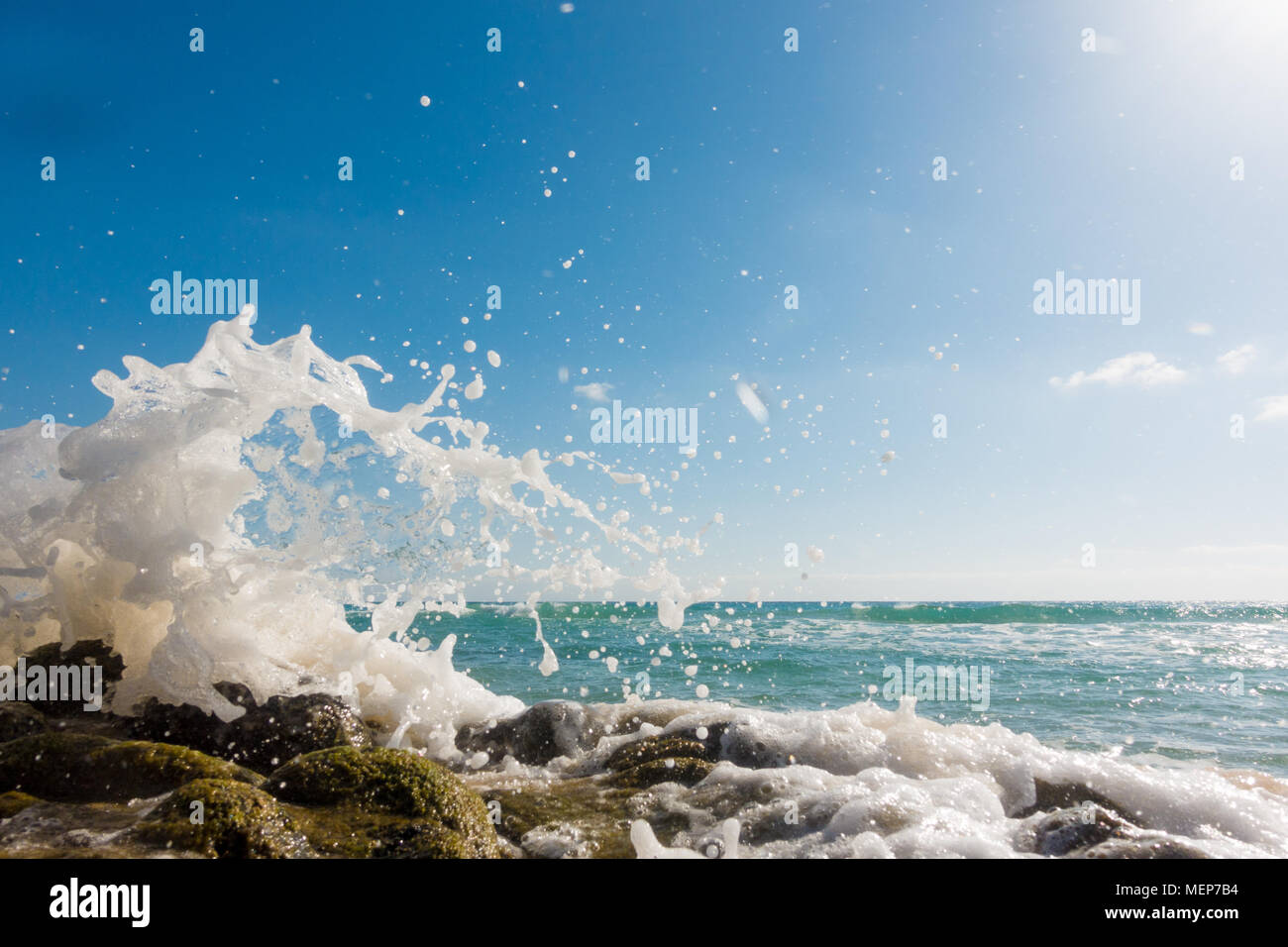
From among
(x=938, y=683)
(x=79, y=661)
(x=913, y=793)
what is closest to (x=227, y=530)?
(x=79, y=661)

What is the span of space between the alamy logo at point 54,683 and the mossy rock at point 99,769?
191cm

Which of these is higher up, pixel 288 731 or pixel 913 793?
pixel 288 731

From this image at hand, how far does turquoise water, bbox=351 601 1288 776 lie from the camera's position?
9.68m

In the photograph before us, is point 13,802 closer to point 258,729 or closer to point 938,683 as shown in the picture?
point 258,729

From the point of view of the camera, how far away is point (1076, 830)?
4.80m

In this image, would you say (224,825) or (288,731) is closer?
(224,825)

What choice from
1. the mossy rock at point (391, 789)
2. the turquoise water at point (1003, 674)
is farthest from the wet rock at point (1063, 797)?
the mossy rock at point (391, 789)

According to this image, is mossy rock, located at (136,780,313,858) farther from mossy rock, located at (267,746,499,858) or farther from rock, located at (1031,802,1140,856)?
rock, located at (1031,802,1140,856)

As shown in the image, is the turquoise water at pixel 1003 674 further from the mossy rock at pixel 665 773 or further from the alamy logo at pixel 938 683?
the mossy rock at pixel 665 773

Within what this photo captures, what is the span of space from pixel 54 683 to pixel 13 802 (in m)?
3.14

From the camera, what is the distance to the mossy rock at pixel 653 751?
22.5ft
